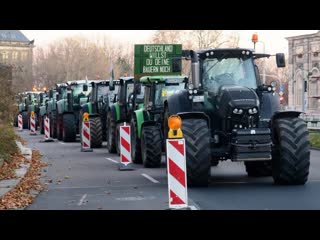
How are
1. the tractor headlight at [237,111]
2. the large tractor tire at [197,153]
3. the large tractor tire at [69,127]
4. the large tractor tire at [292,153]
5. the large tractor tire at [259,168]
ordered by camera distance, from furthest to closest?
the large tractor tire at [69,127]
the large tractor tire at [259,168]
the tractor headlight at [237,111]
the large tractor tire at [292,153]
the large tractor tire at [197,153]

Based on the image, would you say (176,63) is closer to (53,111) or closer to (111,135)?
(111,135)

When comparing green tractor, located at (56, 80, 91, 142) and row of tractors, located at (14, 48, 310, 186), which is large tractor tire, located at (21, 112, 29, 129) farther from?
row of tractors, located at (14, 48, 310, 186)

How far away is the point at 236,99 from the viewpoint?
1456cm

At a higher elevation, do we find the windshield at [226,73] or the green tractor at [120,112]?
the windshield at [226,73]

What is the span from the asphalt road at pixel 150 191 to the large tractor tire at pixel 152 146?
10.3 inches

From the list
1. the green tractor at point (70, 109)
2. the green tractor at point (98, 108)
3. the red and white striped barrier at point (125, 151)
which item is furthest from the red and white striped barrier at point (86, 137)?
the red and white striped barrier at point (125, 151)

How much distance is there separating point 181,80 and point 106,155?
5.36 meters

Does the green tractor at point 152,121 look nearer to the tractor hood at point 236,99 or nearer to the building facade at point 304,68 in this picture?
the tractor hood at point 236,99

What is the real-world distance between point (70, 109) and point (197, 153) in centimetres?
2045

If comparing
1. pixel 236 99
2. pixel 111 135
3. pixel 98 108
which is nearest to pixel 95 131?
pixel 98 108

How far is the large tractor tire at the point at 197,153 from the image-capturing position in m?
14.1

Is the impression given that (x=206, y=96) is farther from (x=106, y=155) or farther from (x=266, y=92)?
(x=106, y=155)

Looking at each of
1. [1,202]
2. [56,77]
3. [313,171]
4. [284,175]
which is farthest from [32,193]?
[56,77]

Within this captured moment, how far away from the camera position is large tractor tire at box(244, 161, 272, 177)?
16312 millimetres
